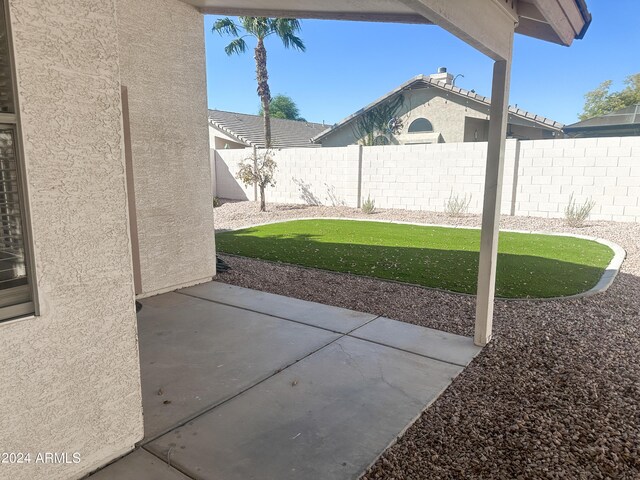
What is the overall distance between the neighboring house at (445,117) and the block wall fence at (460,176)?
22.4 ft

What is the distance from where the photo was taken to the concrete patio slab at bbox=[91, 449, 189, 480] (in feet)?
8.27

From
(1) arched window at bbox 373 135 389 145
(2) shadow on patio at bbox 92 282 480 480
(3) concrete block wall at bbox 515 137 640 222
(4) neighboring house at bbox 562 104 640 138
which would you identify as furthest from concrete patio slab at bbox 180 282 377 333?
(4) neighboring house at bbox 562 104 640 138

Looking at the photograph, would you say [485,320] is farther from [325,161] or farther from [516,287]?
[325,161]

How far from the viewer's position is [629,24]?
37.2 metres

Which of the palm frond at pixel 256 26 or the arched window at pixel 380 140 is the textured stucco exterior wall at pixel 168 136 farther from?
the arched window at pixel 380 140

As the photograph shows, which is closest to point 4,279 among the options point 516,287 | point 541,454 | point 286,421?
point 286,421

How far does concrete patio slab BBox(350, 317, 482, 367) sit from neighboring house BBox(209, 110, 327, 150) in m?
19.2

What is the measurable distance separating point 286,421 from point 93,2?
2.94m

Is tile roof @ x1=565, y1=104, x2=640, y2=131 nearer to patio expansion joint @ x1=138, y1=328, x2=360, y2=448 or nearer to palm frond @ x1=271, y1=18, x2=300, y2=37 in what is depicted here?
palm frond @ x1=271, y1=18, x2=300, y2=37

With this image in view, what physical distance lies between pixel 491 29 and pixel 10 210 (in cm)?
386

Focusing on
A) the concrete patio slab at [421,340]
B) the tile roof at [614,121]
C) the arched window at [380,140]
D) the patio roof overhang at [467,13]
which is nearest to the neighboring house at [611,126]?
the tile roof at [614,121]

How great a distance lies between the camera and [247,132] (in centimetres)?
2519

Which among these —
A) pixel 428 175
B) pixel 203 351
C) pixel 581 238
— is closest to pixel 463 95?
pixel 428 175

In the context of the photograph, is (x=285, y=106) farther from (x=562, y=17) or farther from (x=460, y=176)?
(x=562, y=17)
